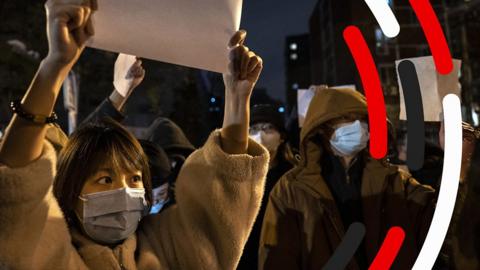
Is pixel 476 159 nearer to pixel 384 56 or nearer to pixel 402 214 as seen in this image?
pixel 402 214

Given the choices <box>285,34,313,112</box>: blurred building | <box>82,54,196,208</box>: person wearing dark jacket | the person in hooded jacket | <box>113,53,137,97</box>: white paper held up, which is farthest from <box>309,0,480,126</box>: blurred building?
<box>285,34,313,112</box>: blurred building

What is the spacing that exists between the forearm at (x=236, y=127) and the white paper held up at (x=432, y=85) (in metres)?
1.27

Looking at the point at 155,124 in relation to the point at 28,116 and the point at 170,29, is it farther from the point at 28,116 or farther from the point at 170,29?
the point at 28,116

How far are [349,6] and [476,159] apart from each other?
31717mm

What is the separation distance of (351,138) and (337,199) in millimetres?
445

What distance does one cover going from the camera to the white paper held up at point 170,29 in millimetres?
1952

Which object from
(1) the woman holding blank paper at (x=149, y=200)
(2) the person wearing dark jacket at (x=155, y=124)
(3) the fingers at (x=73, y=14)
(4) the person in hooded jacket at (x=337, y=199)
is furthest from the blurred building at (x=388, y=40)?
(3) the fingers at (x=73, y=14)

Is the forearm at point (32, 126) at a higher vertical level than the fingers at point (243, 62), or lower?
lower

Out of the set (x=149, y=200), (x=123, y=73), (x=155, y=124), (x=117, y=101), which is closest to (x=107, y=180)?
(x=149, y=200)

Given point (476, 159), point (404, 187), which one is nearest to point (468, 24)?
point (404, 187)

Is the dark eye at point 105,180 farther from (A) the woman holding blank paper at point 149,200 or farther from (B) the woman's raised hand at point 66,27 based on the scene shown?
(B) the woman's raised hand at point 66,27

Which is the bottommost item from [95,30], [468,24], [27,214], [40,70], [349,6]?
[27,214]

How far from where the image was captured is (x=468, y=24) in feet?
63.6

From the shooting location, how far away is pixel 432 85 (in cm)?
307
